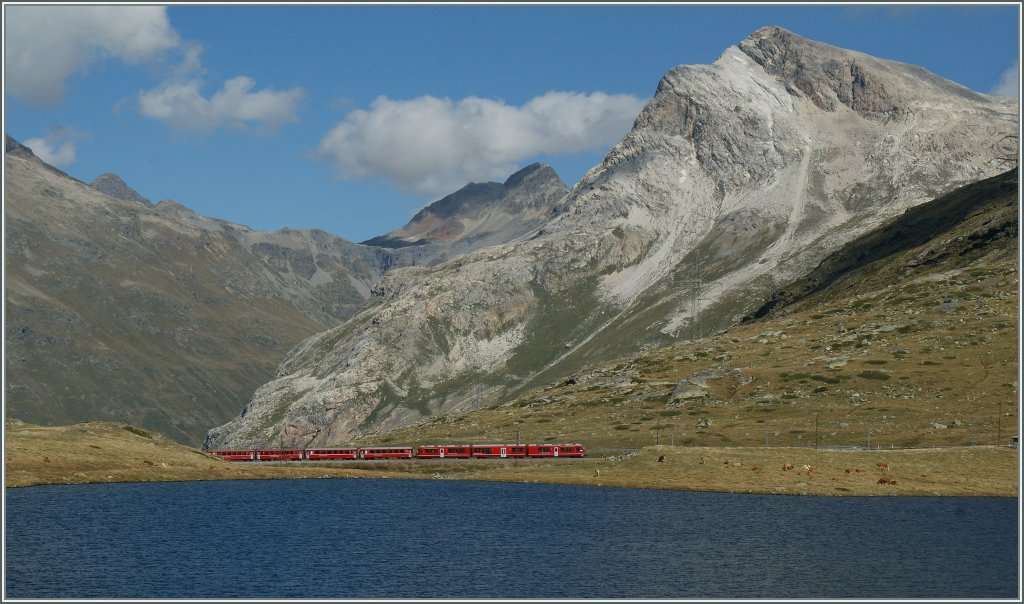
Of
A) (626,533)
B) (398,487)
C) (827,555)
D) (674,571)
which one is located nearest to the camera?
(674,571)

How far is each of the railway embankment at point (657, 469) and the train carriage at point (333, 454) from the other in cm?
1764

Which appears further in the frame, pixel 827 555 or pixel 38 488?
pixel 38 488

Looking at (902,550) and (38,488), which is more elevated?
(38,488)

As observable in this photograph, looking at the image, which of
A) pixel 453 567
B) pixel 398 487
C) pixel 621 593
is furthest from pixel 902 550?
pixel 398 487

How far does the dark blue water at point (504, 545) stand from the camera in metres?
77.8

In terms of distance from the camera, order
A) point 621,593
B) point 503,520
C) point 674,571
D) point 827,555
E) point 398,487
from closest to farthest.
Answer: point 621,593
point 674,571
point 827,555
point 503,520
point 398,487

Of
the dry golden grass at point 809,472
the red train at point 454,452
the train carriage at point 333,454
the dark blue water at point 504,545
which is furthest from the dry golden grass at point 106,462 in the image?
the dry golden grass at point 809,472

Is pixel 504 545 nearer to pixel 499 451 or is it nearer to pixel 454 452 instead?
pixel 499 451

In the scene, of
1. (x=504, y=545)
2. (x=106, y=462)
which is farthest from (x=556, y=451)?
(x=504, y=545)

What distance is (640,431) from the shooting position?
7648 inches

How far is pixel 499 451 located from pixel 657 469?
123 ft

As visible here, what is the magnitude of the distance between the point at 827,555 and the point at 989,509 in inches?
1282

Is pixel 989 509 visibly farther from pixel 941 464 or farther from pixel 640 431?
pixel 640 431

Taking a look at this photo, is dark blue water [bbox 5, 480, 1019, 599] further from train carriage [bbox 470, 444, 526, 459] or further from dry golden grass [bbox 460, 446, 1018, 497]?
train carriage [bbox 470, 444, 526, 459]
